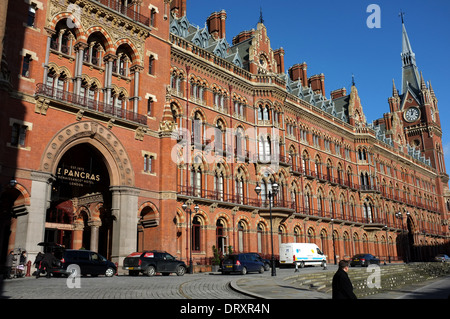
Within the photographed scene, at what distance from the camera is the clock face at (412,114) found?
9490 cm

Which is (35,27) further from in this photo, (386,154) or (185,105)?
(386,154)

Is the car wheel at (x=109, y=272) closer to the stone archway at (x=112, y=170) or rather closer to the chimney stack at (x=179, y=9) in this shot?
the stone archway at (x=112, y=170)

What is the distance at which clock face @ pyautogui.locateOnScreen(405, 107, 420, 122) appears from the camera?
94900 mm

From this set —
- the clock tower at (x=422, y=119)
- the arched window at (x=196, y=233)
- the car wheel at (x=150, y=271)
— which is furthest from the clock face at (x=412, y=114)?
the car wheel at (x=150, y=271)

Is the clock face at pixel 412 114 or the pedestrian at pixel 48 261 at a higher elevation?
the clock face at pixel 412 114

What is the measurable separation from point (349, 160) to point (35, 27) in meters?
49.0

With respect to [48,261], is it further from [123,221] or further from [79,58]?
[79,58]

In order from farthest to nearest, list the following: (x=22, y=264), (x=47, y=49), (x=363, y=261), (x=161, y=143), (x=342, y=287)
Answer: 1. (x=363, y=261)
2. (x=161, y=143)
3. (x=47, y=49)
4. (x=22, y=264)
5. (x=342, y=287)

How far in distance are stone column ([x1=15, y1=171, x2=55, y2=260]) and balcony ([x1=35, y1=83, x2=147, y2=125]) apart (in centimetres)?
491

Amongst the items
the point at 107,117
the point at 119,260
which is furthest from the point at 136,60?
the point at 119,260

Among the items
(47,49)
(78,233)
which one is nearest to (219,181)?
(78,233)

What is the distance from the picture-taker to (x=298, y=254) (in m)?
40.2

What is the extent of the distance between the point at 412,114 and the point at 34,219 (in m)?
90.4

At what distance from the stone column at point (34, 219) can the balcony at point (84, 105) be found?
16.1 feet
